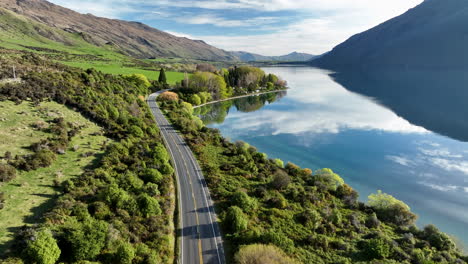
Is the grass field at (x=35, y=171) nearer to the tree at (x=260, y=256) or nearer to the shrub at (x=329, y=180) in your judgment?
the tree at (x=260, y=256)

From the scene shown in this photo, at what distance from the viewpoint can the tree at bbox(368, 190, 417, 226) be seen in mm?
43625

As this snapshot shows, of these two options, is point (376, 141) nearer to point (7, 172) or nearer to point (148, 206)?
point (148, 206)

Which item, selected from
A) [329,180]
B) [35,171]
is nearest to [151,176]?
[35,171]

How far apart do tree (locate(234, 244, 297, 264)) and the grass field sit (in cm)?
2322

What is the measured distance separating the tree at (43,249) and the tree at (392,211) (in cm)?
5019

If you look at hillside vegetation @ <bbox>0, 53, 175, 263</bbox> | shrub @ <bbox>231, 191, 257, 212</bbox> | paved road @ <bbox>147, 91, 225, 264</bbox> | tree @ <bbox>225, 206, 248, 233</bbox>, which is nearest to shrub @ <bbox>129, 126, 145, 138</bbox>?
hillside vegetation @ <bbox>0, 53, 175, 263</bbox>

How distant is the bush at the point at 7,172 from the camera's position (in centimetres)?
3070

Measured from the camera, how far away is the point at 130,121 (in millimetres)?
64875

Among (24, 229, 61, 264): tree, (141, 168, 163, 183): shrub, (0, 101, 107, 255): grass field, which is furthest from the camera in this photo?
(141, 168, 163, 183): shrub

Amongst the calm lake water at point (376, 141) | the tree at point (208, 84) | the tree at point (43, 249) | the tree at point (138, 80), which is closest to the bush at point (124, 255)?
the tree at point (43, 249)

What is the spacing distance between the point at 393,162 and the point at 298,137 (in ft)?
102

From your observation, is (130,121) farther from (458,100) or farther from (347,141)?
(458,100)

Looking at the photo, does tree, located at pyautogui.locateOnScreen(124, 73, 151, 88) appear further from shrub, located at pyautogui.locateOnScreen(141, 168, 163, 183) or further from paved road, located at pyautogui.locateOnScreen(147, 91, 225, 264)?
shrub, located at pyautogui.locateOnScreen(141, 168, 163, 183)

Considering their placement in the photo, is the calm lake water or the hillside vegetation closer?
the hillside vegetation
